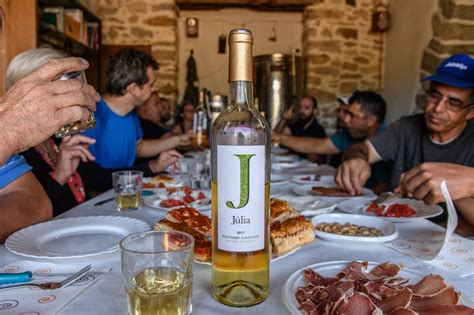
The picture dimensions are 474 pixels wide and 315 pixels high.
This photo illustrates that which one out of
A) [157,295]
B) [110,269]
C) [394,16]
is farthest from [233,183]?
[394,16]

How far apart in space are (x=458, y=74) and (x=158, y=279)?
1.67 meters

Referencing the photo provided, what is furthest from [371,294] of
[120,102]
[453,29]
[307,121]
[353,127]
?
[307,121]

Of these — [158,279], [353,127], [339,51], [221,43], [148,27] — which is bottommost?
[353,127]

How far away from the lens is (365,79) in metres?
5.14

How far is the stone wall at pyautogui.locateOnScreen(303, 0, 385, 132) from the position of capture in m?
5.02

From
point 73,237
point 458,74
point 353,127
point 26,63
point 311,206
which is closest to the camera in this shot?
point 73,237

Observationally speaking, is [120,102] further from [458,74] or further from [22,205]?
[458,74]

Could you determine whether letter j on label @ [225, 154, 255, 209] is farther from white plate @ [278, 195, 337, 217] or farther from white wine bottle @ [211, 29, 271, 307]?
white plate @ [278, 195, 337, 217]

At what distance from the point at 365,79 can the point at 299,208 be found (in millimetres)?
4329

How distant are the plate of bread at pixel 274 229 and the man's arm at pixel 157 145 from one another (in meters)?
2.00

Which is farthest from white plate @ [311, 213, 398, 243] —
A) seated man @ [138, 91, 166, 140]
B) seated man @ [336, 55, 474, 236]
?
seated man @ [138, 91, 166, 140]

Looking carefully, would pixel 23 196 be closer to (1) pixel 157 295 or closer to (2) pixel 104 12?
(1) pixel 157 295

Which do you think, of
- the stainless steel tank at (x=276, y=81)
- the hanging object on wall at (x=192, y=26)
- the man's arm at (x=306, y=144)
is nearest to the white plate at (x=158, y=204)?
the man's arm at (x=306, y=144)

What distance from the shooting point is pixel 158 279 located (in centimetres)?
58
